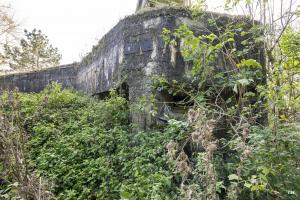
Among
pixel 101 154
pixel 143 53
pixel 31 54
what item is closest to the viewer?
pixel 101 154

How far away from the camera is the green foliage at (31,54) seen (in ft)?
48.0

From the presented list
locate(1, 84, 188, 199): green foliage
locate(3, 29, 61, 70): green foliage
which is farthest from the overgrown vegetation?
locate(3, 29, 61, 70): green foliage

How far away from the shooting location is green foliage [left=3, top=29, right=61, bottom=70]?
1464 cm

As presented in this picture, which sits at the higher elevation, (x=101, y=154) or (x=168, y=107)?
(x=168, y=107)

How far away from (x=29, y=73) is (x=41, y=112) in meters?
3.25

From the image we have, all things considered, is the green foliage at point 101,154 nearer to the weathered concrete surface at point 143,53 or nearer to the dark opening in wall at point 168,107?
the dark opening in wall at point 168,107

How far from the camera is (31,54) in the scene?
1573cm

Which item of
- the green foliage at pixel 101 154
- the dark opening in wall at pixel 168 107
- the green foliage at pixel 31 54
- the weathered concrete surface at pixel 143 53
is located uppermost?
the green foliage at pixel 31 54

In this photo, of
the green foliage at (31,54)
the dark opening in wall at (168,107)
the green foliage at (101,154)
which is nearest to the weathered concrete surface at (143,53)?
the dark opening in wall at (168,107)

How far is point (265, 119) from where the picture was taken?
13.7 feet

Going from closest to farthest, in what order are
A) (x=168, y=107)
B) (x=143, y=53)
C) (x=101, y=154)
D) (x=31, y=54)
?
(x=101, y=154) → (x=168, y=107) → (x=143, y=53) → (x=31, y=54)

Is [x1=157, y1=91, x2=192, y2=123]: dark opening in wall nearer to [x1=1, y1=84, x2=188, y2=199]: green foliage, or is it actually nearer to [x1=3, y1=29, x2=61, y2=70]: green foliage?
[x1=1, y1=84, x2=188, y2=199]: green foliage

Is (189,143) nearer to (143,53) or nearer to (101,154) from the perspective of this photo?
(101,154)

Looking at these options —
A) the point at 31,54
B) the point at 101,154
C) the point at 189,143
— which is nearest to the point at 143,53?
the point at 189,143
